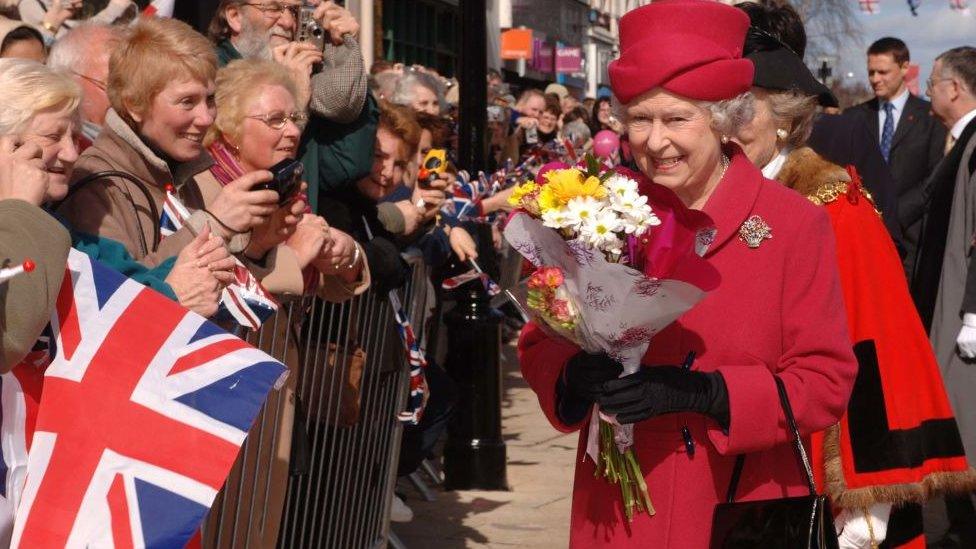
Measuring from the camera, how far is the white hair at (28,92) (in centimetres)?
336

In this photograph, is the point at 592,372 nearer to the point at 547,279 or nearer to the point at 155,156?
the point at 547,279

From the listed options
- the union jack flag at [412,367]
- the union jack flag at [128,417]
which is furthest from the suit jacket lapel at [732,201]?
the union jack flag at [412,367]

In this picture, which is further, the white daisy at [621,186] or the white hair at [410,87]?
the white hair at [410,87]

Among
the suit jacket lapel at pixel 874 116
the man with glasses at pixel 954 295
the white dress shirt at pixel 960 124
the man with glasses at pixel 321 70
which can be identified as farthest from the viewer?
the suit jacket lapel at pixel 874 116

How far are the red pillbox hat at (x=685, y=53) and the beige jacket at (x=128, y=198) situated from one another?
131cm

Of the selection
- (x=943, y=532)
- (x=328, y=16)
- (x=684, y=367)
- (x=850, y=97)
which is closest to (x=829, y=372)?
(x=684, y=367)

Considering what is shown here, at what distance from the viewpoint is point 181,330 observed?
11.0 ft

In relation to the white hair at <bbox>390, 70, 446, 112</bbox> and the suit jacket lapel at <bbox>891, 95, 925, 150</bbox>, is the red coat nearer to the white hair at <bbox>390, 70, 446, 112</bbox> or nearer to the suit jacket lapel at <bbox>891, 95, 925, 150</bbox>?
the white hair at <bbox>390, 70, 446, 112</bbox>

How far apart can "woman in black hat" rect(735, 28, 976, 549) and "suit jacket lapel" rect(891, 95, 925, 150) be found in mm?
6691

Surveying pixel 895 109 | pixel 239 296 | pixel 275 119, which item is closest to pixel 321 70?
pixel 275 119

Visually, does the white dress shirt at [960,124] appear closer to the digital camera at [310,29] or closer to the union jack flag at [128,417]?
the digital camera at [310,29]

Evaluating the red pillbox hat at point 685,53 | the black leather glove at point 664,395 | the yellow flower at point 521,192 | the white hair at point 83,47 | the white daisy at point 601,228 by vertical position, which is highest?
the white hair at point 83,47

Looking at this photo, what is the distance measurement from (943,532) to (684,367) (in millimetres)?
4751

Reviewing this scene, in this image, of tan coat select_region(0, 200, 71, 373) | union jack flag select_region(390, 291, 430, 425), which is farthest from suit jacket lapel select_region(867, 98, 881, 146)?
tan coat select_region(0, 200, 71, 373)
